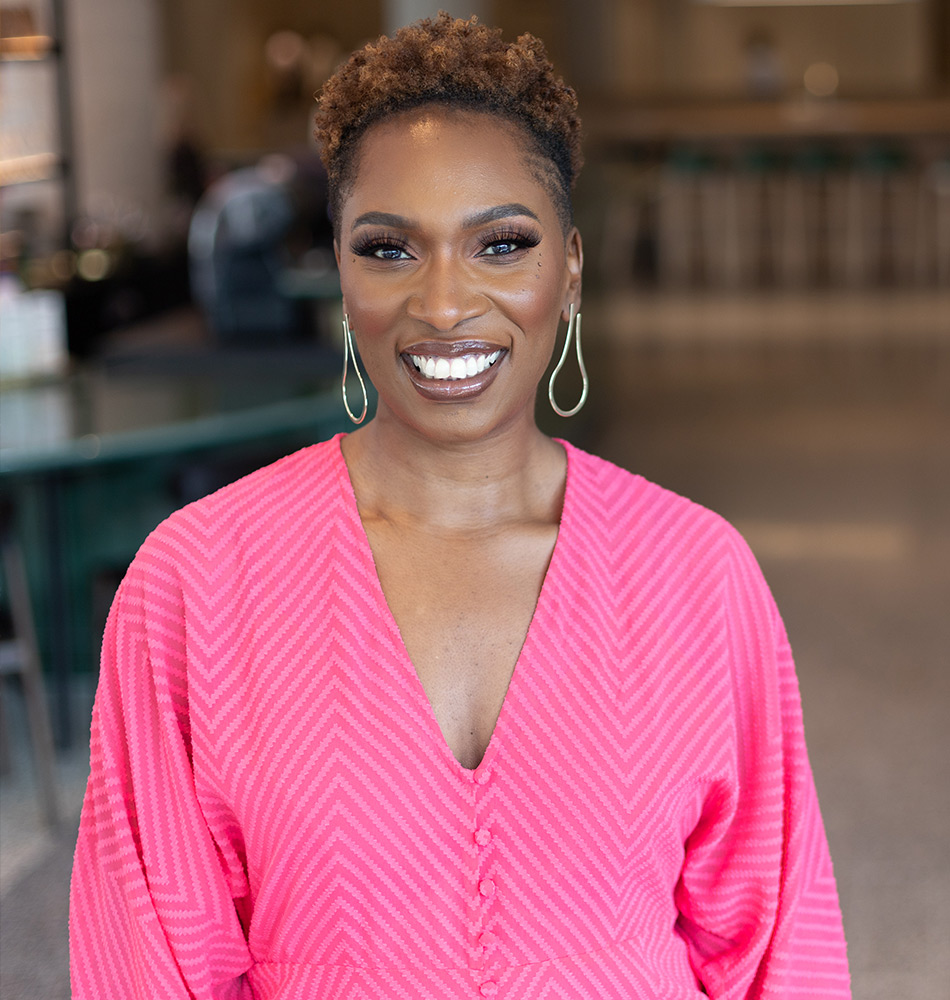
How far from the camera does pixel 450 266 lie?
38.5 inches

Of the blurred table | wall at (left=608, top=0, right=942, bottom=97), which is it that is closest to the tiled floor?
the blurred table

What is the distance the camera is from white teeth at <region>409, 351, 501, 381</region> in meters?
0.99

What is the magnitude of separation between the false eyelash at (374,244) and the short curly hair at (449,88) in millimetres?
52

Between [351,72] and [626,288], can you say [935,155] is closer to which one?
[626,288]

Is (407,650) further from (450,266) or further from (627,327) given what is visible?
(627,327)

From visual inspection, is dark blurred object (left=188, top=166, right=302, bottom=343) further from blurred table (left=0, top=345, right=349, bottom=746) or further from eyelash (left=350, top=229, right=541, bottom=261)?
eyelash (left=350, top=229, right=541, bottom=261)

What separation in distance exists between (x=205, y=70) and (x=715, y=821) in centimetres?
1095

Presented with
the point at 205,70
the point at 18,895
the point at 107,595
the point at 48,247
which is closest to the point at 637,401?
the point at 48,247

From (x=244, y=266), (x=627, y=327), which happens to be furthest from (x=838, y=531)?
(x=627, y=327)

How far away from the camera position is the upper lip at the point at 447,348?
3.23 feet

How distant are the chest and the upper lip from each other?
6.3 inches

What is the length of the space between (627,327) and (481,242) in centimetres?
854

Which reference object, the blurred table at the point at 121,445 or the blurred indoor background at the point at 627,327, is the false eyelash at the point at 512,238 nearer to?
the blurred indoor background at the point at 627,327

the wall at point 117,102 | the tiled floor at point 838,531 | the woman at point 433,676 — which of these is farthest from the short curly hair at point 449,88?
the wall at point 117,102
